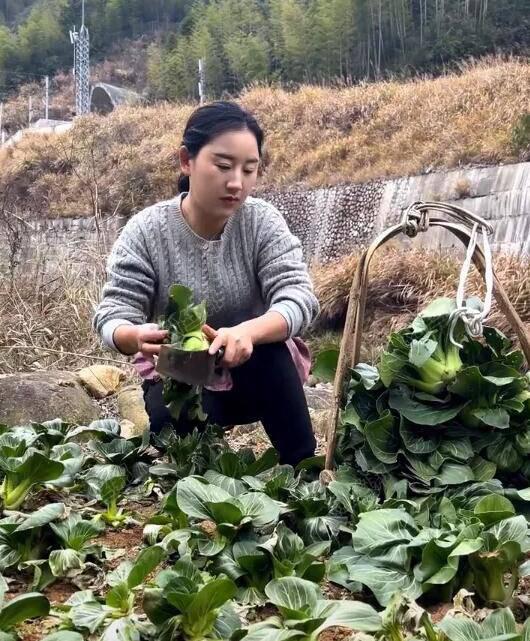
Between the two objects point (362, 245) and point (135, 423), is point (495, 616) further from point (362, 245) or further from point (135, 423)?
point (362, 245)

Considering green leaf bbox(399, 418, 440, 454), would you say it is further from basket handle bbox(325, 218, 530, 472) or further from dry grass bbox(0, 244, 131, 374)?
dry grass bbox(0, 244, 131, 374)

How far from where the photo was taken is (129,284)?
5.55 ft

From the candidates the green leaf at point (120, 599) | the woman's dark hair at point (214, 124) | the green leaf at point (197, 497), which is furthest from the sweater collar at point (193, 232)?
the green leaf at point (120, 599)

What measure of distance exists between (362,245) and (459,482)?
525cm

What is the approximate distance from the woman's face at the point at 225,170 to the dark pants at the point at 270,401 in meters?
0.36

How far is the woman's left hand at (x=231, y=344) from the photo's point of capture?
143 cm

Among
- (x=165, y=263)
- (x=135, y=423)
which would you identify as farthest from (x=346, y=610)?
(x=135, y=423)

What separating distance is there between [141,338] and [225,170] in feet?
1.47

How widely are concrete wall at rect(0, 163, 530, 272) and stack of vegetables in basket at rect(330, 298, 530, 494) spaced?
387 centimetres

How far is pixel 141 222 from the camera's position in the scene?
1.75 metres

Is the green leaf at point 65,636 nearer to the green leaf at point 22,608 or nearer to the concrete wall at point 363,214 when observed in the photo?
the green leaf at point 22,608

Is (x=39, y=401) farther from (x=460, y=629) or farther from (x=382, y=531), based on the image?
(x=460, y=629)

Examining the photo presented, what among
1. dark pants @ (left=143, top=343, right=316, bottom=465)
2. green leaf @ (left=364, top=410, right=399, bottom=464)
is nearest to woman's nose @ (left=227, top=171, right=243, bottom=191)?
dark pants @ (left=143, top=343, right=316, bottom=465)

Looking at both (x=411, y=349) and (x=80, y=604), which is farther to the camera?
(x=411, y=349)
